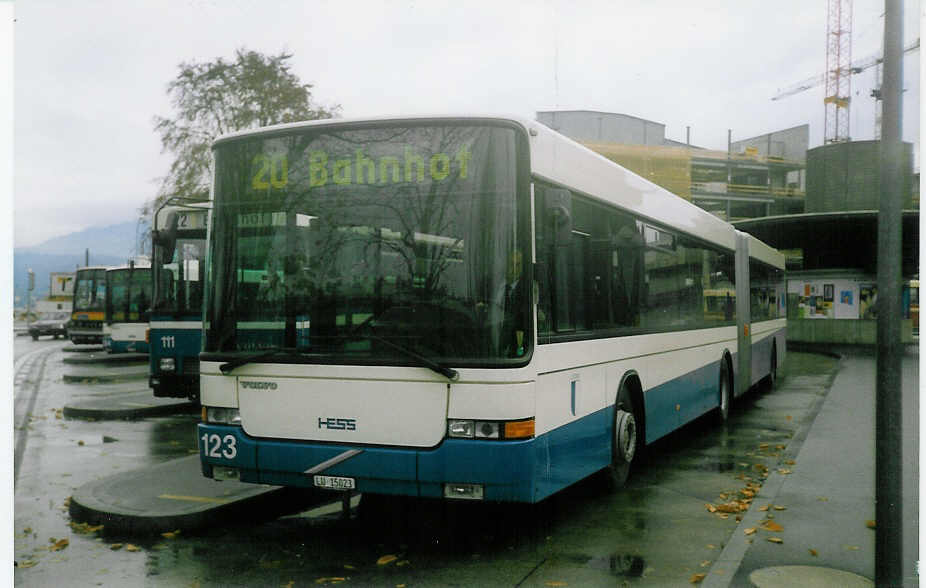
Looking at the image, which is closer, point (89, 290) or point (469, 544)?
point (469, 544)

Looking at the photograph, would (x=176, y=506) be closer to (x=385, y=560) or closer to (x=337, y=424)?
(x=337, y=424)

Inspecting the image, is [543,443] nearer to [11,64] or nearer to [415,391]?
[415,391]

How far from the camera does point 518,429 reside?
600cm

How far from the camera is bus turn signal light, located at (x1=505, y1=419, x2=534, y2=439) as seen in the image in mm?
5980

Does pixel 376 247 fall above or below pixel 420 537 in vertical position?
above

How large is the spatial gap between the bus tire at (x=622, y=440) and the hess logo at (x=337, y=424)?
2826mm

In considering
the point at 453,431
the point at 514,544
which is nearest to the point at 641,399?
the point at 514,544

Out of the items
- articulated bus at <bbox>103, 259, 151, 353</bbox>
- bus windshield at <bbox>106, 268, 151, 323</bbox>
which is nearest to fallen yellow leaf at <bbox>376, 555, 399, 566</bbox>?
bus windshield at <bbox>106, 268, 151, 323</bbox>

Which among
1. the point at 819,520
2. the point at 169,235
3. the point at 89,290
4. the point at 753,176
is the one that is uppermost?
the point at 753,176

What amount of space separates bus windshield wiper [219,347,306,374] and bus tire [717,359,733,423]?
8.41 metres

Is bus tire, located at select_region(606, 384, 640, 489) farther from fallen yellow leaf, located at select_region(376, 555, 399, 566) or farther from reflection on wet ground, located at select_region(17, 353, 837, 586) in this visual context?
fallen yellow leaf, located at select_region(376, 555, 399, 566)

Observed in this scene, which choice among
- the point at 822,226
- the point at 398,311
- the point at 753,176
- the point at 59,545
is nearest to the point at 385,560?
the point at 398,311

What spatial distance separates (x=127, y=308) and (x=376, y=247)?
25.7m

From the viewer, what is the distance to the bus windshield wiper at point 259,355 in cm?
643
